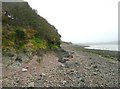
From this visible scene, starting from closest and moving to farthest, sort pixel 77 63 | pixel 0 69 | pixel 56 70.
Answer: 1. pixel 0 69
2. pixel 56 70
3. pixel 77 63

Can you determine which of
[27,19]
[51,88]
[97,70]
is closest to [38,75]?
[51,88]

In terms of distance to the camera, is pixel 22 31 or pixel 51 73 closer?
pixel 51 73

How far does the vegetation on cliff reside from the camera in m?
39.2

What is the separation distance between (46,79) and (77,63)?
11.1m

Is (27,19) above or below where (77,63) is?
above

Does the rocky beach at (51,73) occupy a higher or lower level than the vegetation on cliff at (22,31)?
lower

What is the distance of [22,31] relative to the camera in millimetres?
42594

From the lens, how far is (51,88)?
2606cm

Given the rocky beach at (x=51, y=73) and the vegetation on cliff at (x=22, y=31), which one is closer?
the rocky beach at (x=51, y=73)

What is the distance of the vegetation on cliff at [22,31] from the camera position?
39213 millimetres

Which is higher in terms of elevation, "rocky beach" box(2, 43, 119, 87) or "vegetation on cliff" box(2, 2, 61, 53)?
"vegetation on cliff" box(2, 2, 61, 53)

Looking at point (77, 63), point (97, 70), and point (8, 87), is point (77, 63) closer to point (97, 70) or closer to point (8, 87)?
point (97, 70)

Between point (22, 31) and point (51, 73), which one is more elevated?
point (22, 31)

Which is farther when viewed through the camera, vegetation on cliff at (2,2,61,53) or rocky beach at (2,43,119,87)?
vegetation on cliff at (2,2,61,53)
